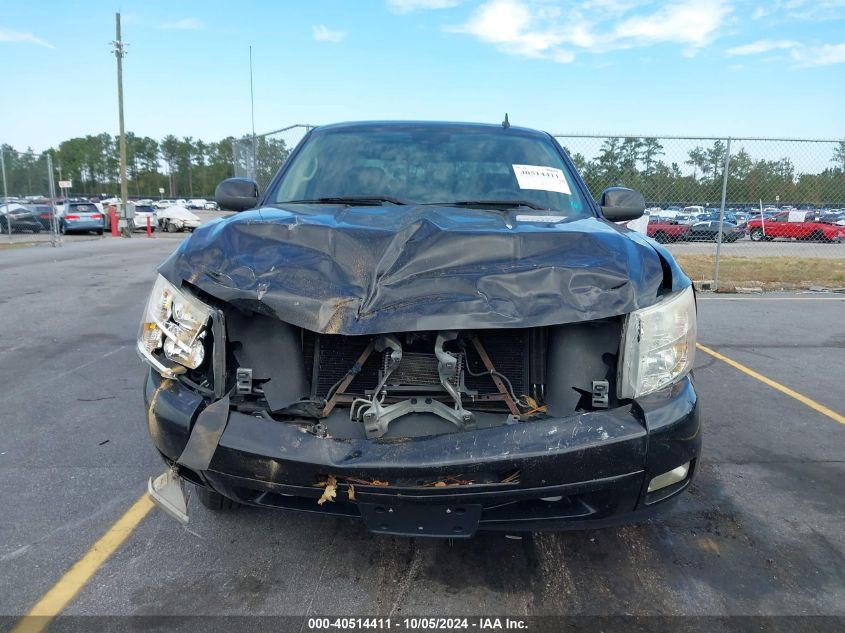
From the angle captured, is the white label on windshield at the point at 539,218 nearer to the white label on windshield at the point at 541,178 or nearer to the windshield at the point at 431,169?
the windshield at the point at 431,169

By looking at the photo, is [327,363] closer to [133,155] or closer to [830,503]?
[830,503]

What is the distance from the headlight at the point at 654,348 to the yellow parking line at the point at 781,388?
2550mm

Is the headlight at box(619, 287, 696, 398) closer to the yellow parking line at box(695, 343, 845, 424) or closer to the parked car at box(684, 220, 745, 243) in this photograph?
the yellow parking line at box(695, 343, 845, 424)

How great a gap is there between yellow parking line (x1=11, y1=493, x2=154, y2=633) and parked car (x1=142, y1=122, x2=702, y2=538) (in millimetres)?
567

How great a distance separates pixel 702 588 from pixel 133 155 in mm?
118619

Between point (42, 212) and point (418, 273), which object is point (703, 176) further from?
point (42, 212)

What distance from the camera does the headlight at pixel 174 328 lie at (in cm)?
229

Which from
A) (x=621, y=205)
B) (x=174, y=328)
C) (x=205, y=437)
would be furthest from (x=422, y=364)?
(x=621, y=205)

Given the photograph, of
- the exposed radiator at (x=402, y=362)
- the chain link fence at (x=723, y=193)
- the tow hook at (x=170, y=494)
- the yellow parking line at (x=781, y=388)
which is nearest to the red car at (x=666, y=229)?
the chain link fence at (x=723, y=193)

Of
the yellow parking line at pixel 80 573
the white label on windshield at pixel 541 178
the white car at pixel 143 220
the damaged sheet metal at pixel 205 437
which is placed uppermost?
the white label on windshield at pixel 541 178

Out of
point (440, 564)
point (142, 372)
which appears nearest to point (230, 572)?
point (440, 564)

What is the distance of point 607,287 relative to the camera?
7.23 ft

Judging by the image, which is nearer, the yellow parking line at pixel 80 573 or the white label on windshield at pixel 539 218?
the yellow parking line at pixel 80 573

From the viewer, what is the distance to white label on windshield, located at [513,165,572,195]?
3533 millimetres
